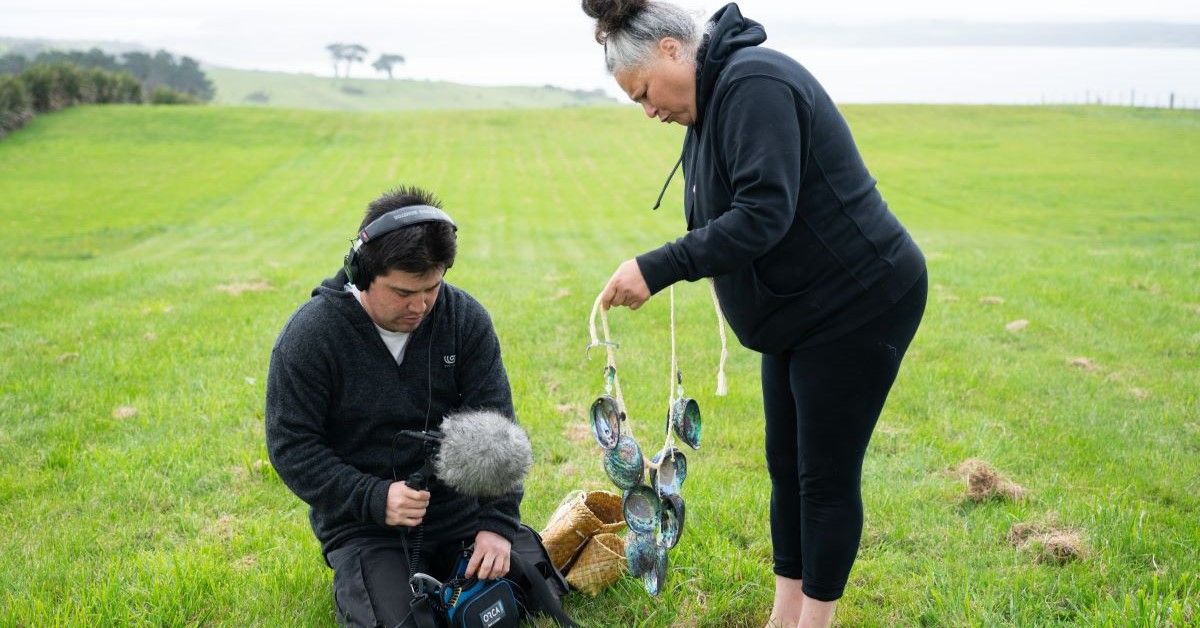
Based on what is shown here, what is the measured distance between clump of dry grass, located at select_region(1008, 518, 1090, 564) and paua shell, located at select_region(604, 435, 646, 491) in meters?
1.96

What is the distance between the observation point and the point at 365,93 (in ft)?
481

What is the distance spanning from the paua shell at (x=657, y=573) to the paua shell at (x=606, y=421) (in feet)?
1.55

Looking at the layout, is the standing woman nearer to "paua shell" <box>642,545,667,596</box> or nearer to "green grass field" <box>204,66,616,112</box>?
"paua shell" <box>642,545,667,596</box>

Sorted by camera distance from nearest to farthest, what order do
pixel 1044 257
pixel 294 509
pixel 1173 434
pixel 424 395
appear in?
pixel 424 395
pixel 294 509
pixel 1173 434
pixel 1044 257

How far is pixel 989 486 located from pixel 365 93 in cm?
15053

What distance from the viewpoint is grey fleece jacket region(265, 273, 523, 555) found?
3.69m

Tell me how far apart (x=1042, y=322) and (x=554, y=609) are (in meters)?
7.63

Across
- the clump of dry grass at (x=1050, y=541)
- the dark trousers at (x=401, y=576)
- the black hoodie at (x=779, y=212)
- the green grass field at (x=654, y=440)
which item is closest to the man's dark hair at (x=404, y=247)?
the black hoodie at (x=779, y=212)

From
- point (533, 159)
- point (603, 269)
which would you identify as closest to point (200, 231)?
point (603, 269)

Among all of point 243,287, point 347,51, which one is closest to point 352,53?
point 347,51

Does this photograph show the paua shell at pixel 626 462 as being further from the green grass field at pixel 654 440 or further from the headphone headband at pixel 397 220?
the headphone headband at pixel 397 220

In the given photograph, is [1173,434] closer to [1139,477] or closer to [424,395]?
[1139,477]

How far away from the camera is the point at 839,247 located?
10.5 feet

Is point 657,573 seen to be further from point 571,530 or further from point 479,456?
point 479,456
